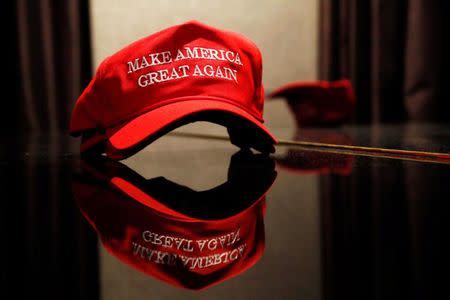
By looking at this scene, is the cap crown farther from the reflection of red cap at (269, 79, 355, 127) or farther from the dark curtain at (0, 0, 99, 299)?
the reflection of red cap at (269, 79, 355, 127)

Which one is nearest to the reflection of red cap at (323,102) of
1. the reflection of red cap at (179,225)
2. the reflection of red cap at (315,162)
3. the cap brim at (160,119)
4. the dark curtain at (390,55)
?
the dark curtain at (390,55)

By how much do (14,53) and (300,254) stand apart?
75.5 inches

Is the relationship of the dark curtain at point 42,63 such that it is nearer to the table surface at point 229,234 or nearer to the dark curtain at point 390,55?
the dark curtain at point 390,55

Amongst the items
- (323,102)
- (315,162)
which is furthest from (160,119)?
(323,102)

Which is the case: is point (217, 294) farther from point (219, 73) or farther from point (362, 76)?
point (362, 76)

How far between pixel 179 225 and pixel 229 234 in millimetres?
36

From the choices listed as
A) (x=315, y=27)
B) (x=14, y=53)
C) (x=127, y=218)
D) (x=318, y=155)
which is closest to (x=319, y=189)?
(x=127, y=218)

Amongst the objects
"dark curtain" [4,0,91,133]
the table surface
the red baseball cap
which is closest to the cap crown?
the red baseball cap

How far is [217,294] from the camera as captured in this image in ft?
0.66

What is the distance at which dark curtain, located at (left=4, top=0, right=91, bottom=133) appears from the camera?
75.0 inches

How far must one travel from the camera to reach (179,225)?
0.31 m

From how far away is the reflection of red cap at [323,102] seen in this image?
62.0 inches

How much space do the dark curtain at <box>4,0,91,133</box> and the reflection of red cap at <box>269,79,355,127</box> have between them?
85cm

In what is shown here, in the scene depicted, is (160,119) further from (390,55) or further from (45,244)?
(390,55)
